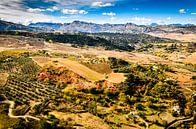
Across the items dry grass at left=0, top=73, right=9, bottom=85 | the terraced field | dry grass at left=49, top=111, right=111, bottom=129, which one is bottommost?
dry grass at left=49, top=111, right=111, bottom=129

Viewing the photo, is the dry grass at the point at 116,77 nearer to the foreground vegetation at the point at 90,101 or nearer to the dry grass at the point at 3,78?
the foreground vegetation at the point at 90,101

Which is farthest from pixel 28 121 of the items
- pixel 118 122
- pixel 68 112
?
pixel 118 122

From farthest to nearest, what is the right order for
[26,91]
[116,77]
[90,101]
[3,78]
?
[116,77], [3,78], [26,91], [90,101]

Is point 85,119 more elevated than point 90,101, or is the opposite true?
point 90,101

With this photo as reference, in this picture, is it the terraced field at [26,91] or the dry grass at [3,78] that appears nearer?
the terraced field at [26,91]

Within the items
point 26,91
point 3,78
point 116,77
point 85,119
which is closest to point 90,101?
point 85,119

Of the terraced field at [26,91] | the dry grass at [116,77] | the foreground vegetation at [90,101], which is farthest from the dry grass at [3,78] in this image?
the dry grass at [116,77]

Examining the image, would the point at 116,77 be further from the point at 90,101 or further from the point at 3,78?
the point at 3,78

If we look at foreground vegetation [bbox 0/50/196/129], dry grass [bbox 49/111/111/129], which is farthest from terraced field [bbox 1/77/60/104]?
dry grass [bbox 49/111/111/129]

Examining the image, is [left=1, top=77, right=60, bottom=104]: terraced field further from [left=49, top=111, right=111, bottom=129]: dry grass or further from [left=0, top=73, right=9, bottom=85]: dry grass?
[left=49, top=111, right=111, bottom=129]: dry grass

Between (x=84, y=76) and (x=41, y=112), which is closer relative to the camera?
(x=41, y=112)

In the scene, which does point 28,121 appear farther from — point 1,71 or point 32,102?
point 1,71
